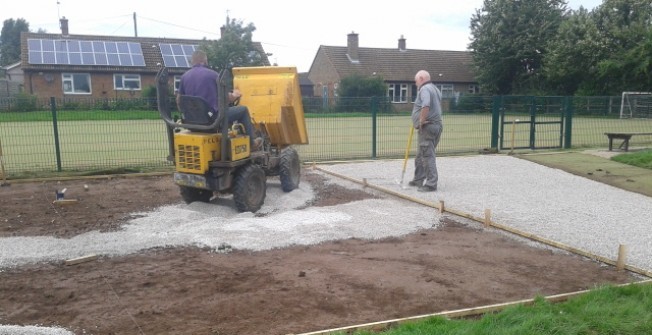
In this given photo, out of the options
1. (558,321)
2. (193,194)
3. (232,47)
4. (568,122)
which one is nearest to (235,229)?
(193,194)

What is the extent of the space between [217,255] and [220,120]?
6.76 feet

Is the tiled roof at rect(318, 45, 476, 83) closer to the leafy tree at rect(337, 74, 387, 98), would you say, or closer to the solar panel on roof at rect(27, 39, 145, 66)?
the leafy tree at rect(337, 74, 387, 98)

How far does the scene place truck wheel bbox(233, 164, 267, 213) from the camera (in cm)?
766

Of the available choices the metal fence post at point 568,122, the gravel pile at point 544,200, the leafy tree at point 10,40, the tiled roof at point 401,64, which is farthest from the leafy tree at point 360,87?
the leafy tree at point 10,40

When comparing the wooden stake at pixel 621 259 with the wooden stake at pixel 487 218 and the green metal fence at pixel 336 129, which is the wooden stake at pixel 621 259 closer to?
the wooden stake at pixel 487 218

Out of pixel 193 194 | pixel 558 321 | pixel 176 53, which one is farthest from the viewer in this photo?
pixel 176 53

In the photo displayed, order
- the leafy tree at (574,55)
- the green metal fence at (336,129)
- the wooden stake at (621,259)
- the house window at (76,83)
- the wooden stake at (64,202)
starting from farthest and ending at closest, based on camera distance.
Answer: the house window at (76,83)
the leafy tree at (574,55)
the green metal fence at (336,129)
the wooden stake at (64,202)
the wooden stake at (621,259)

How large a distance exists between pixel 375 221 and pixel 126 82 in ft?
121

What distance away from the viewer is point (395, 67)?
152 ft

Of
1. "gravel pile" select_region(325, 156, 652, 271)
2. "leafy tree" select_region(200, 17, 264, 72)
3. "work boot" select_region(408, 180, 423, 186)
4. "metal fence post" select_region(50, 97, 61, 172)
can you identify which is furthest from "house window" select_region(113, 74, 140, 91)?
"work boot" select_region(408, 180, 423, 186)

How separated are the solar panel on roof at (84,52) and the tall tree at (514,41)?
25.6m

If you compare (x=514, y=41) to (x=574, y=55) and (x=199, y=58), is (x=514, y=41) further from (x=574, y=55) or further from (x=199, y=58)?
(x=199, y=58)

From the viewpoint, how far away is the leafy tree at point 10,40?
84625 mm

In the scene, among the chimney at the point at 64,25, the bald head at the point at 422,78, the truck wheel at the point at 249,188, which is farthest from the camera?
the chimney at the point at 64,25
